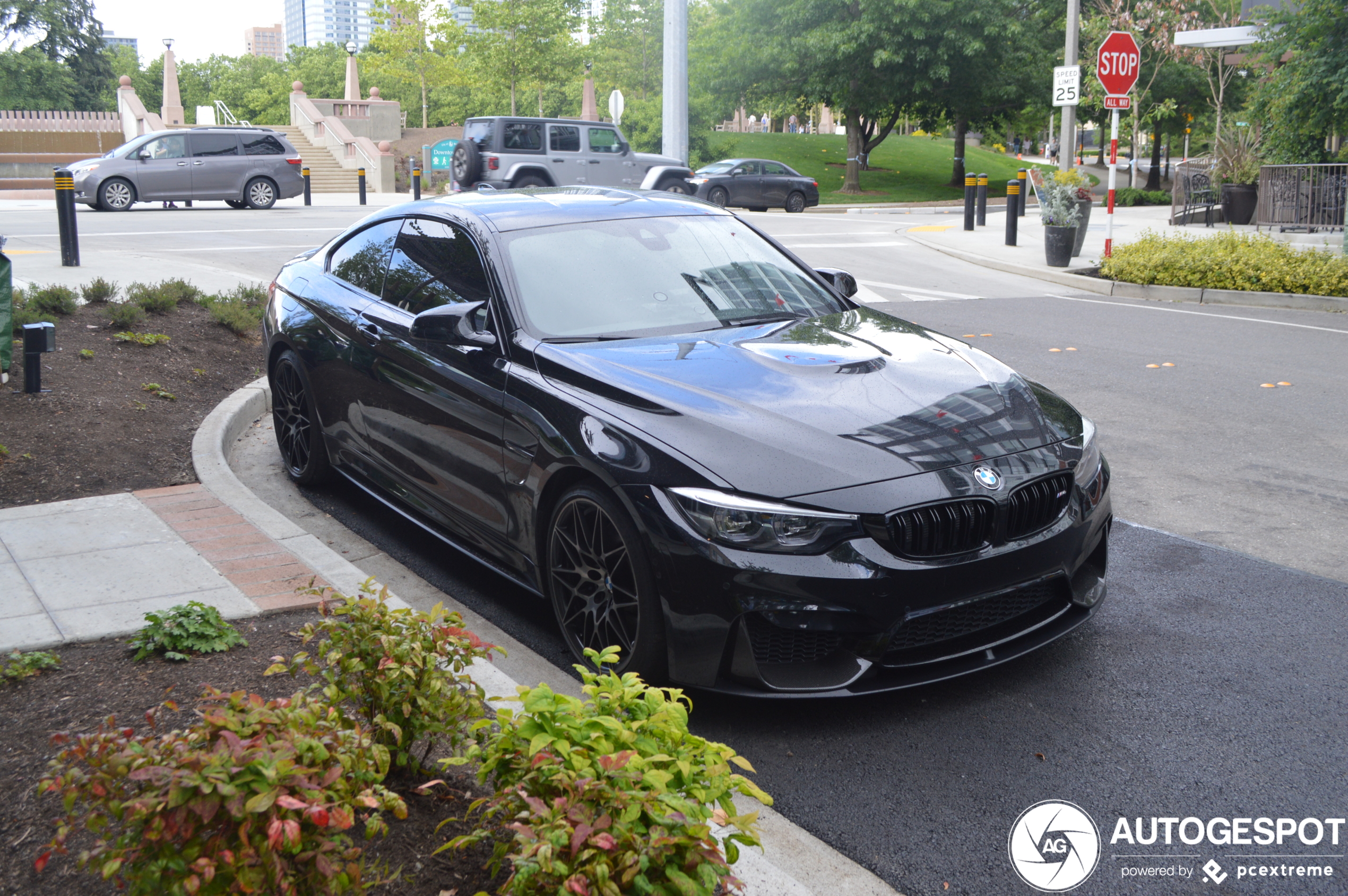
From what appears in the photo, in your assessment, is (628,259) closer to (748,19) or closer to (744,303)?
(744,303)

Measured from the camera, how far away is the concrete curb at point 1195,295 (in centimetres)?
1342

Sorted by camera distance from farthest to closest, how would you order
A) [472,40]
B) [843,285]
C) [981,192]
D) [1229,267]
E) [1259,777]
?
[472,40]
[981,192]
[1229,267]
[843,285]
[1259,777]

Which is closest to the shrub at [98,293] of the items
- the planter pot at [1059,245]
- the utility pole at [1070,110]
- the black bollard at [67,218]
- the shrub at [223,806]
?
the black bollard at [67,218]

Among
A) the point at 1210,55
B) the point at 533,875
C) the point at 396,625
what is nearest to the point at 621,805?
the point at 533,875

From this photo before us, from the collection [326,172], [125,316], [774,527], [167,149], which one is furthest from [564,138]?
[774,527]

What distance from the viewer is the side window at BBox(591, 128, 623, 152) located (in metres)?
27.0

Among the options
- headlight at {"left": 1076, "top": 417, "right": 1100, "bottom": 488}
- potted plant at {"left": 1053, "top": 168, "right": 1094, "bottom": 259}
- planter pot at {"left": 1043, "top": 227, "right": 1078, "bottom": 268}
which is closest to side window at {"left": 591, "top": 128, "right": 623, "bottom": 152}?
potted plant at {"left": 1053, "top": 168, "right": 1094, "bottom": 259}

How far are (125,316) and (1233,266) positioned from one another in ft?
40.5

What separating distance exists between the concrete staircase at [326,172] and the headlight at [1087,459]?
38213mm

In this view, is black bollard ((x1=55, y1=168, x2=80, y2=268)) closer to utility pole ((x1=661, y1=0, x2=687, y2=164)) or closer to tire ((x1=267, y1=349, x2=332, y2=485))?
utility pole ((x1=661, y1=0, x2=687, y2=164))

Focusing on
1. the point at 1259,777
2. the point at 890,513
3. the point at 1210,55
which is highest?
the point at 1210,55

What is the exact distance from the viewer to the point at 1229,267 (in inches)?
558

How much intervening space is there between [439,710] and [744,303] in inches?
102

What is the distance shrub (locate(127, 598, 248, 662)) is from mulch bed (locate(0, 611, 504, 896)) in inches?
1.3
